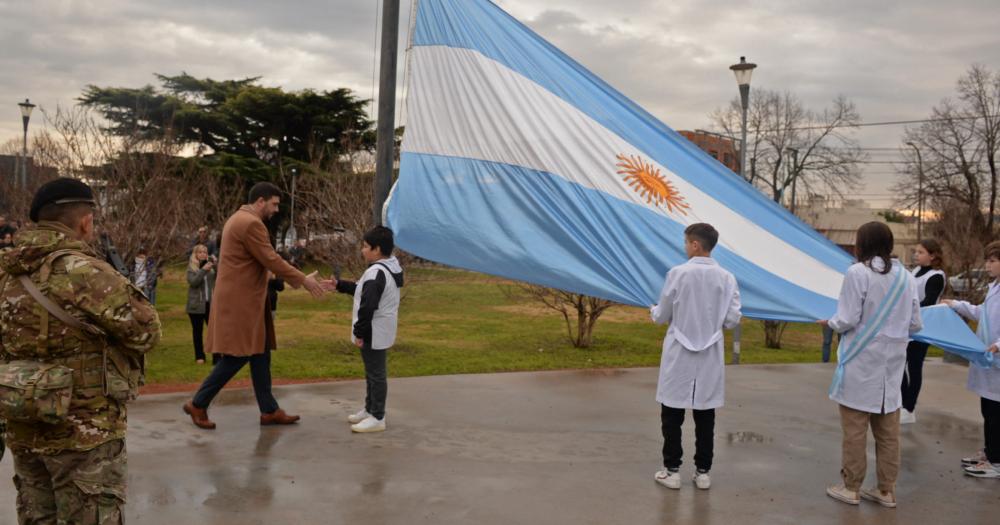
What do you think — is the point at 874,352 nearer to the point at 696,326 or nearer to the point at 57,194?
the point at 696,326

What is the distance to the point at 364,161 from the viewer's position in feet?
72.9

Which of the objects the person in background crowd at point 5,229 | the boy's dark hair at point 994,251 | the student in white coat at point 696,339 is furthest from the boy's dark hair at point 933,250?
the person in background crowd at point 5,229

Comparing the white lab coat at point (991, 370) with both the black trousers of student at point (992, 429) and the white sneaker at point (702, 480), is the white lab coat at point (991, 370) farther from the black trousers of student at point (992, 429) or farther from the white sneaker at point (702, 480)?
the white sneaker at point (702, 480)

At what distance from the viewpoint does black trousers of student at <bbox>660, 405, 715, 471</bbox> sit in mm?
5457

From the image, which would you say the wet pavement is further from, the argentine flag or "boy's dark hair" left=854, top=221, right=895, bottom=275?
"boy's dark hair" left=854, top=221, right=895, bottom=275

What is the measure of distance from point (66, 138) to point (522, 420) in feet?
34.3

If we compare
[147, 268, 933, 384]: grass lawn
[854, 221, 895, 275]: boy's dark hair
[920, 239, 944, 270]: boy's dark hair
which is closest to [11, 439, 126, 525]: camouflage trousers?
[854, 221, 895, 275]: boy's dark hair

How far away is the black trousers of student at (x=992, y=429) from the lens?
6.00m

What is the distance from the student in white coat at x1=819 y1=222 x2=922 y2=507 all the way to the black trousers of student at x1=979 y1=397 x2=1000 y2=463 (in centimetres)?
121

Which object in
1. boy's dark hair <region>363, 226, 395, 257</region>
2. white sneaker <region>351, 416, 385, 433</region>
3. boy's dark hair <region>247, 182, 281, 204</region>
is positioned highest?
boy's dark hair <region>247, 182, 281, 204</region>

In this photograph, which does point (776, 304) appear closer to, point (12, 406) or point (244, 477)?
point (244, 477)

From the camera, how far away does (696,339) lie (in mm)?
5332

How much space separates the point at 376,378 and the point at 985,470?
4722 millimetres

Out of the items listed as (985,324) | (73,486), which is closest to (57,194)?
(73,486)
